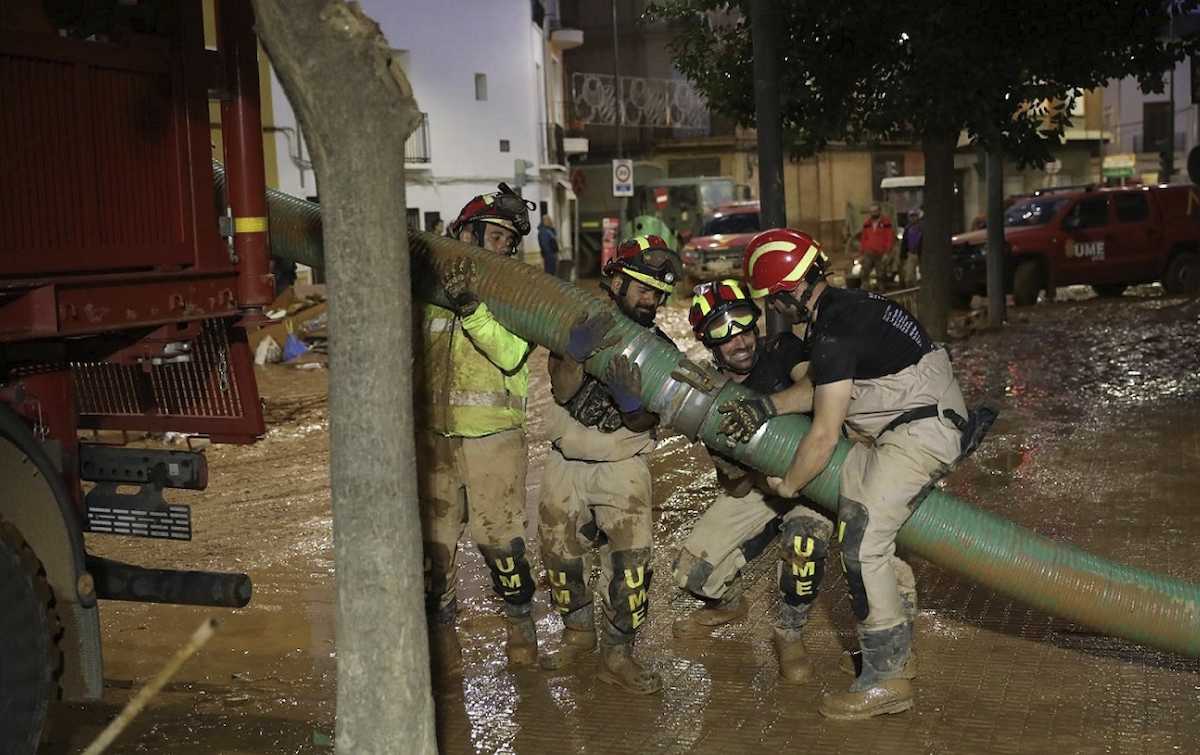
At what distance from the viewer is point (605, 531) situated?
223 inches

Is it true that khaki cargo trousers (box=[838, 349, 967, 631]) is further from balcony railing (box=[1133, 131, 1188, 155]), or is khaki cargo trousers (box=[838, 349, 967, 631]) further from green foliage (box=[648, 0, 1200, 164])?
balcony railing (box=[1133, 131, 1188, 155])

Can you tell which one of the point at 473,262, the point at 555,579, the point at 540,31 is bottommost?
the point at 555,579

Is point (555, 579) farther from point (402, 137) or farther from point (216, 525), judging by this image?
point (216, 525)

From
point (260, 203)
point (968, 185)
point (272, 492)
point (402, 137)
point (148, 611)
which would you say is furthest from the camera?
point (968, 185)

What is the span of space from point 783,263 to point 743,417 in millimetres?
602

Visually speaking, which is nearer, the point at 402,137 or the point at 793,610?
the point at 402,137

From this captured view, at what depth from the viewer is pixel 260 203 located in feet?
15.3

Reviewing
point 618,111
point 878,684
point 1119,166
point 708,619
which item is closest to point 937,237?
point 708,619

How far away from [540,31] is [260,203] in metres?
36.2

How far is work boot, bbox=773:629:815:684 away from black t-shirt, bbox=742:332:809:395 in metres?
0.99

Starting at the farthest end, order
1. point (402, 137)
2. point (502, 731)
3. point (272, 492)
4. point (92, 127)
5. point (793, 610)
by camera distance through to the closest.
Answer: point (272, 492) → point (793, 610) → point (502, 731) → point (92, 127) → point (402, 137)

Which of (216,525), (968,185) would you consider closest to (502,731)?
(216,525)

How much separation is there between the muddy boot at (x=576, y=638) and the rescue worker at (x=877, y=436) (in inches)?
46.3

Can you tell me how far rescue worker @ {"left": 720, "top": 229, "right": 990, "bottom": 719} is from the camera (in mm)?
5102
